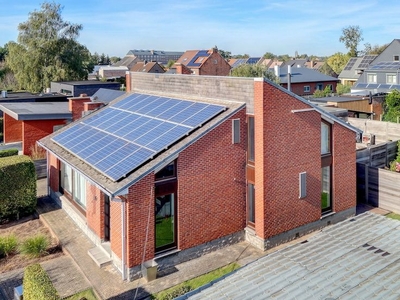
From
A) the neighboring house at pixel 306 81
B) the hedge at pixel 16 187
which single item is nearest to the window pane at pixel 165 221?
the hedge at pixel 16 187

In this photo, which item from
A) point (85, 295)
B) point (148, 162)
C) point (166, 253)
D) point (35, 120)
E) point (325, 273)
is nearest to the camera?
point (325, 273)

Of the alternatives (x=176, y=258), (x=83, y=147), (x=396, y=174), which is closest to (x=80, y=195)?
(x=83, y=147)

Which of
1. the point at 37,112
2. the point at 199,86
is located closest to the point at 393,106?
the point at 199,86

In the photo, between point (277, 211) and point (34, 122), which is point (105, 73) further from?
point (277, 211)

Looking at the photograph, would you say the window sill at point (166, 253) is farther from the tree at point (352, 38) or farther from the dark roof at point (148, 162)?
the tree at point (352, 38)

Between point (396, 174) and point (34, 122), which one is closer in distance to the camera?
point (396, 174)

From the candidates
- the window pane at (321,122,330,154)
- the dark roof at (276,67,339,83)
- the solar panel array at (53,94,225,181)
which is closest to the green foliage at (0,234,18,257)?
the solar panel array at (53,94,225,181)

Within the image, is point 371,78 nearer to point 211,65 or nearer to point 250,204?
point 211,65
